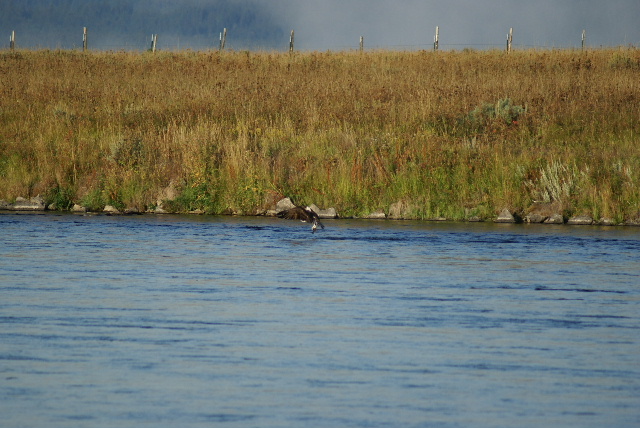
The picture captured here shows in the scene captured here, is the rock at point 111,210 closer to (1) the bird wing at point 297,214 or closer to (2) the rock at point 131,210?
(2) the rock at point 131,210

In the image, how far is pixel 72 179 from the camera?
21.2 metres

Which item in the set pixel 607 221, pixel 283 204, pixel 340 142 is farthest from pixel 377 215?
pixel 607 221

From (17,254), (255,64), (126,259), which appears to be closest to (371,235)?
(126,259)

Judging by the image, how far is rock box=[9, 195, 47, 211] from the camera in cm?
2056

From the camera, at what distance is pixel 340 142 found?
21453mm

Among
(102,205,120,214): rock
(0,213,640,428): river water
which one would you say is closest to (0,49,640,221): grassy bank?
(102,205,120,214): rock

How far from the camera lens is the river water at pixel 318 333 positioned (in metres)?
6.53

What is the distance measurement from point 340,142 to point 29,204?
6995mm

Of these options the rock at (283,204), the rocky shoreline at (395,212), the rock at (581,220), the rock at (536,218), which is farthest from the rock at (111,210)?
the rock at (581,220)

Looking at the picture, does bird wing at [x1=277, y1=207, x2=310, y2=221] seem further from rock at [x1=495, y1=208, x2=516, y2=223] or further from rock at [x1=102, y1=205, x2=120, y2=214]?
rock at [x1=102, y1=205, x2=120, y2=214]

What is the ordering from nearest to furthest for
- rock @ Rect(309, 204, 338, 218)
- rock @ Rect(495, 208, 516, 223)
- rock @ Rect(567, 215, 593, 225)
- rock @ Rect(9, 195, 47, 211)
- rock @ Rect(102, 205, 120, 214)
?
rock @ Rect(567, 215, 593, 225) < rock @ Rect(495, 208, 516, 223) < rock @ Rect(309, 204, 338, 218) < rock @ Rect(102, 205, 120, 214) < rock @ Rect(9, 195, 47, 211)

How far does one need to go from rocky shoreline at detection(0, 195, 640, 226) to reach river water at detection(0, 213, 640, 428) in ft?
10.3

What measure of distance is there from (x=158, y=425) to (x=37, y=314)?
12.4 ft

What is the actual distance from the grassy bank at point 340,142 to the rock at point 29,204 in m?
0.29
